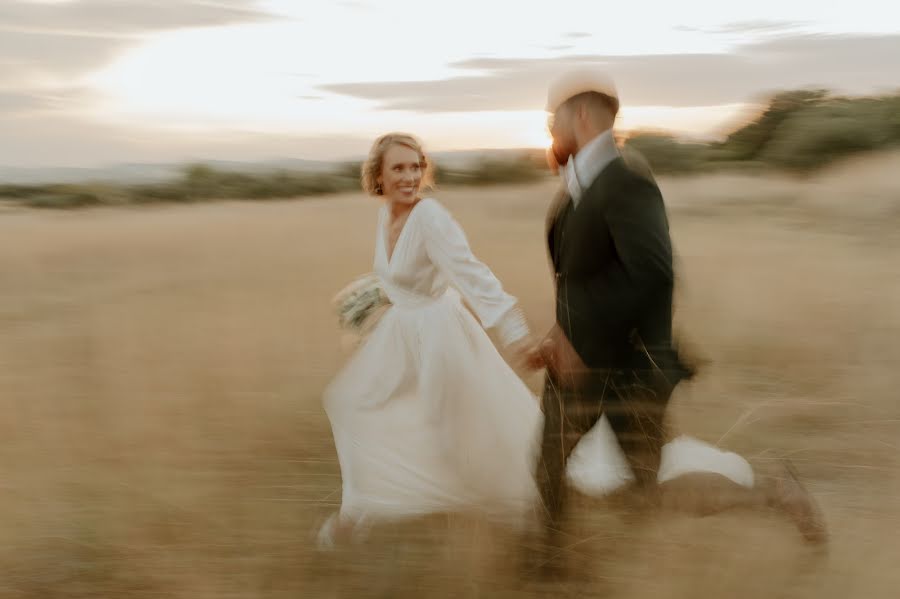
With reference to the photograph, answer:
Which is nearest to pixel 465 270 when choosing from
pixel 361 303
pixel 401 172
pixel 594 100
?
pixel 401 172

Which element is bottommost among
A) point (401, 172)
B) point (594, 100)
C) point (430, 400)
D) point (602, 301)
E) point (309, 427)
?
point (309, 427)

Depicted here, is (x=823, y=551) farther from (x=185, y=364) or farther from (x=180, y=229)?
→ (x=180, y=229)

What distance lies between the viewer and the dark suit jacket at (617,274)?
2.63 meters

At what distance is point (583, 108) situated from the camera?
9.23ft

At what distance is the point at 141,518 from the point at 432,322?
1.25m

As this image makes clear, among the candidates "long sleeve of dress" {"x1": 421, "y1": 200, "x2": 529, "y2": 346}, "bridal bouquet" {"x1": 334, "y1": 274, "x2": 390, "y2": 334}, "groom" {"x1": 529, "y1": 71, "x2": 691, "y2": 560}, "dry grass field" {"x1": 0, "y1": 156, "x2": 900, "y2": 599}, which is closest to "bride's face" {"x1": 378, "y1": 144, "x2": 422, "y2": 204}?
"long sleeve of dress" {"x1": 421, "y1": 200, "x2": 529, "y2": 346}

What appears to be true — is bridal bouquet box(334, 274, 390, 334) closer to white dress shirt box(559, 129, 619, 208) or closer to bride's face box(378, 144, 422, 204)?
bride's face box(378, 144, 422, 204)

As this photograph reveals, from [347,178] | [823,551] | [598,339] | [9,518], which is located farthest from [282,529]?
[347,178]

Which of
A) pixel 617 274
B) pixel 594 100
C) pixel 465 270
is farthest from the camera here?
pixel 465 270

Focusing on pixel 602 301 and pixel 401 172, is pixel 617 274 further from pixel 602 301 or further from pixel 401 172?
pixel 401 172

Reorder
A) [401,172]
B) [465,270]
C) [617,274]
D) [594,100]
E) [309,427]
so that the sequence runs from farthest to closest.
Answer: [309,427], [401,172], [465,270], [594,100], [617,274]

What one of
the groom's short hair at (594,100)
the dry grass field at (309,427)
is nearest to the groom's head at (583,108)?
the groom's short hair at (594,100)

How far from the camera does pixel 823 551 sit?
295 centimetres

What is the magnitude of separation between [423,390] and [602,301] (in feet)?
2.99
